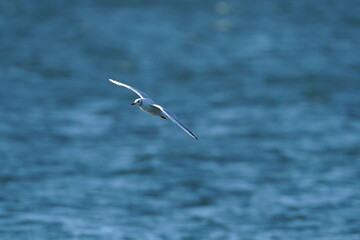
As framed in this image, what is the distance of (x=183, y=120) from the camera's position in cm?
3234

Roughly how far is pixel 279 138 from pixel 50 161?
8.23m

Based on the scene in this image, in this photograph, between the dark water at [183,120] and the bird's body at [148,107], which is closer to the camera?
the bird's body at [148,107]

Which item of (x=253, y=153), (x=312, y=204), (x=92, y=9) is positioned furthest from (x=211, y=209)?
(x=92, y=9)

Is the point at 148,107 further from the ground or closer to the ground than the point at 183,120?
closer to the ground

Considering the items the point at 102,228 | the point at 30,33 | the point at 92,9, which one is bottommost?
the point at 102,228

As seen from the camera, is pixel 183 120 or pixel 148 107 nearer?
pixel 148 107

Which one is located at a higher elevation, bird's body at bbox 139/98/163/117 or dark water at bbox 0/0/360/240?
dark water at bbox 0/0/360/240

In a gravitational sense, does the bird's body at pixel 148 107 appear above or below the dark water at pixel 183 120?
below

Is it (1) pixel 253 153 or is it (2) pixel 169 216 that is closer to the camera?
(2) pixel 169 216

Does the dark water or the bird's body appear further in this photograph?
the dark water

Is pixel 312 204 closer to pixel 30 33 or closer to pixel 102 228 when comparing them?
pixel 102 228

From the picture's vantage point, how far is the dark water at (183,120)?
79.3ft

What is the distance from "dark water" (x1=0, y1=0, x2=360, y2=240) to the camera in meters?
24.2

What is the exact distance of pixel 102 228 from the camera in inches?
899
